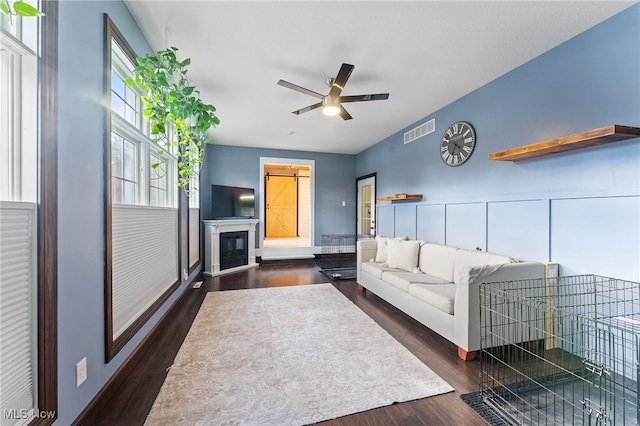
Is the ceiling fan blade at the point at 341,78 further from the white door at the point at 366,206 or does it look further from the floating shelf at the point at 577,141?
the white door at the point at 366,206

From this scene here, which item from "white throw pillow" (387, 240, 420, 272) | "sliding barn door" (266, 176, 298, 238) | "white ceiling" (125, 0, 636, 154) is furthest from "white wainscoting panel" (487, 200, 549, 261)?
"sliding barn door" (266, 176, 298, 238)

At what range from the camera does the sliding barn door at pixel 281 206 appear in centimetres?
916

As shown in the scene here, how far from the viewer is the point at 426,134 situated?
412 centimetres

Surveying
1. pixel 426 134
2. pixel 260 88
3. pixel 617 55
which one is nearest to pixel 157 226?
pixel 260 88

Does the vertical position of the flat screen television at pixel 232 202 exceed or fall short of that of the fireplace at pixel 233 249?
it exceeds it

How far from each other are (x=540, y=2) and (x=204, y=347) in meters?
3.72

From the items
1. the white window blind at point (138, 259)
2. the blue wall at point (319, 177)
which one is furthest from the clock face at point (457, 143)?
the white window blind at point (138, 259)

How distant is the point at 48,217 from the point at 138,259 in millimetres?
1129

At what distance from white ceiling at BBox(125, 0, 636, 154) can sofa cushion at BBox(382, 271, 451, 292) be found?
225 centimetres

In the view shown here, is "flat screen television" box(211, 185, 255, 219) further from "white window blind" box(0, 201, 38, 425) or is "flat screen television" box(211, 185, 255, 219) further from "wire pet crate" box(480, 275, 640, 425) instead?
"wire pet crate" box(480, 275, 640, 425)

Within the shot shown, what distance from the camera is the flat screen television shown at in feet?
17.4

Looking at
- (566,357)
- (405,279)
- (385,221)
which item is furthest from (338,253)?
(566,357)

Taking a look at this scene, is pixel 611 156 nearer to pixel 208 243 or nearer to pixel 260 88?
pixel 260 88

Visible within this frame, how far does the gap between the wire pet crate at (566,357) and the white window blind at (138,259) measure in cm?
252
